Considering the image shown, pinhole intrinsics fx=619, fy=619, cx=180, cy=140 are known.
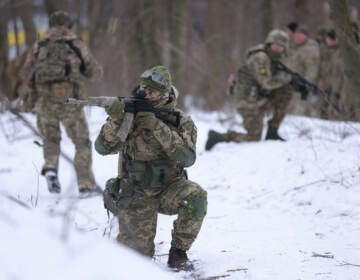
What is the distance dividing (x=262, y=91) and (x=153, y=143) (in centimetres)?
436


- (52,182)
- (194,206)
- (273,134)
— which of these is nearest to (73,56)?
(52,182)

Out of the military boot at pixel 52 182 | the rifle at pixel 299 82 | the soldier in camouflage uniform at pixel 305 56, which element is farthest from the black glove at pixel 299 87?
the military boot at pixel 52 182

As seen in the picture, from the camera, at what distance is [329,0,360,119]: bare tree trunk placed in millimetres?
5473

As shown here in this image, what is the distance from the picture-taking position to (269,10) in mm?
13922

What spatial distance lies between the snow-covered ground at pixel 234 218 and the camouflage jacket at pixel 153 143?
0.42 m

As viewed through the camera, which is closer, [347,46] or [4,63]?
[347,46]

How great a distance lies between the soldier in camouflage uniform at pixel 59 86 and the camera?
6836 millimetres

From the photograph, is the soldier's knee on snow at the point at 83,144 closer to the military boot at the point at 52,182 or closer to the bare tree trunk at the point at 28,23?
the military boot at the point at 52,182

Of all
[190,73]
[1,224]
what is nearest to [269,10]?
[190,73]

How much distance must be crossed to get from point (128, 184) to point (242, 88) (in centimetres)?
433

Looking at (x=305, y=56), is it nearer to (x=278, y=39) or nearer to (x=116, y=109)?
(x=278, y=39)

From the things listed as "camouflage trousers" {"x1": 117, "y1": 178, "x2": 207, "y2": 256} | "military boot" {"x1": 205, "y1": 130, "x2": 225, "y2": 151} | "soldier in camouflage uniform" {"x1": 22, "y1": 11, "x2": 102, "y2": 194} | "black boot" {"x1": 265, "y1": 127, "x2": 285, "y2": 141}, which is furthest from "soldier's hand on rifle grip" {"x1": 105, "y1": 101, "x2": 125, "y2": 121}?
"black boot" {"x1": 265, "y1": 127, "x2": 285, "y2": 141}

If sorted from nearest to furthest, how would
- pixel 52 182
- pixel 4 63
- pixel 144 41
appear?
pixel 52 182, pixel 144 41, pixel 4 63

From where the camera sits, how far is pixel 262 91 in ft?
27.6
